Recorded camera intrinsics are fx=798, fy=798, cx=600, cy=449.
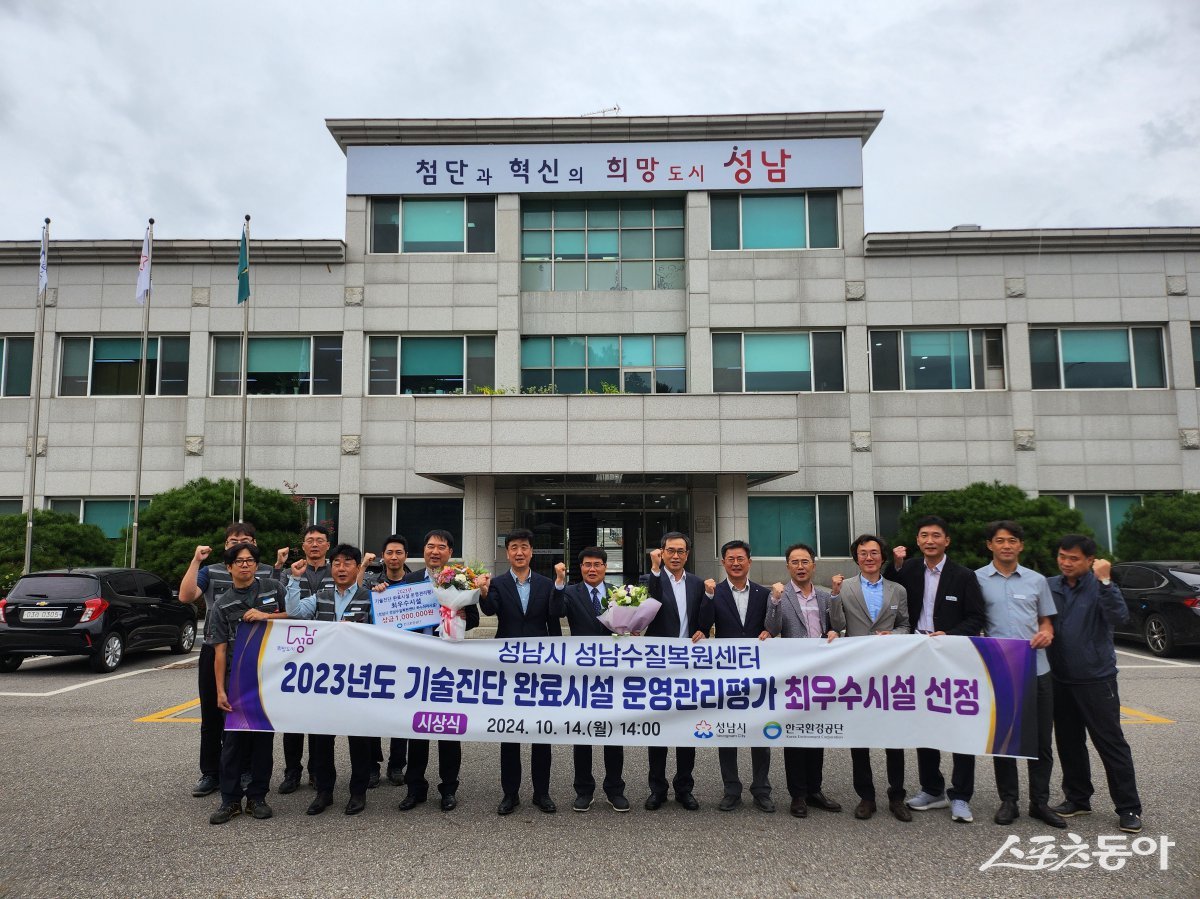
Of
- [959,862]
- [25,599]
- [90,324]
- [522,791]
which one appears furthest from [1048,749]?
[90,324]

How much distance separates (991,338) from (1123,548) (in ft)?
20.1

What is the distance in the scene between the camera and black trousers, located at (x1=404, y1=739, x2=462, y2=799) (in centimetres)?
579

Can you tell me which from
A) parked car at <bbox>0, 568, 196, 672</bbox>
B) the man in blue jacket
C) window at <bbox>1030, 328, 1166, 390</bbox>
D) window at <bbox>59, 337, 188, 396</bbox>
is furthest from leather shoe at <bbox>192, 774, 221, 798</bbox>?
window at <bbox>1030, 328, 1166, 390</bbox>

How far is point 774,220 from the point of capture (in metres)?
21.3

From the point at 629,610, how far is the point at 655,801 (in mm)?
1355

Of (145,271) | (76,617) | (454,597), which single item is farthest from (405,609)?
(145,271)

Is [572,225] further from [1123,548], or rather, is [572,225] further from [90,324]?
[1123,548]

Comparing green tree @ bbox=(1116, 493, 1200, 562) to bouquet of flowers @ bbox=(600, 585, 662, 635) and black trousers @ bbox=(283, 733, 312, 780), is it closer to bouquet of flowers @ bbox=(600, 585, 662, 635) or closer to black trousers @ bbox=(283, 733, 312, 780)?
bouquet of flowers @ bbox=(600, 585, 662, 635)

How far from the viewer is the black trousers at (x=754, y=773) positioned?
5.72 meters

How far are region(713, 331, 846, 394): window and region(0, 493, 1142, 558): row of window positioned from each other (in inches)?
115

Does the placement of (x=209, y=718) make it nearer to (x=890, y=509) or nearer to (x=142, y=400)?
(x=142, y=400)

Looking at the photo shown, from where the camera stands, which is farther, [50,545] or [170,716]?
[50,545]

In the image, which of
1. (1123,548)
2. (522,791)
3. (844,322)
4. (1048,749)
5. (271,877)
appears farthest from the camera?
(844,322)

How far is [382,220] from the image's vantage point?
2152 cm
